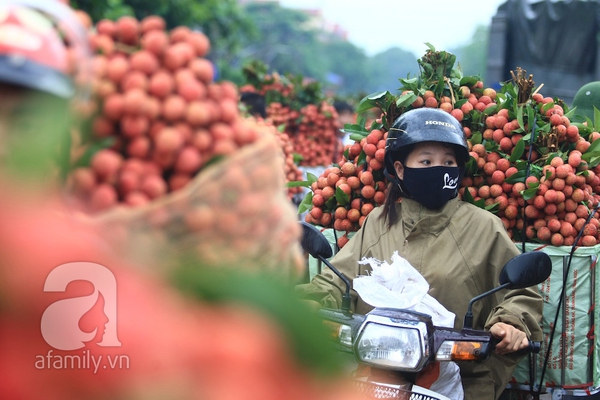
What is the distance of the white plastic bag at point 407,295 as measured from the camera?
2732mm

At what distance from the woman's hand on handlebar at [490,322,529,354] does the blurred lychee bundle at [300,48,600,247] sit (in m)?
0.82

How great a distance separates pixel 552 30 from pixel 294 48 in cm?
5422

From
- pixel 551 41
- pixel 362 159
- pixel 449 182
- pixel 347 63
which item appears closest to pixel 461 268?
pixel 449 182

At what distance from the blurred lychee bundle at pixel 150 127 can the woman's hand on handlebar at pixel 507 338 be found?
185 cm

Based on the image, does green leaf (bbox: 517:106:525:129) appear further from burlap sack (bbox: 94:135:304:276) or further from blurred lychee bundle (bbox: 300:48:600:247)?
burlap sack (bbox: 94:135:304:276)

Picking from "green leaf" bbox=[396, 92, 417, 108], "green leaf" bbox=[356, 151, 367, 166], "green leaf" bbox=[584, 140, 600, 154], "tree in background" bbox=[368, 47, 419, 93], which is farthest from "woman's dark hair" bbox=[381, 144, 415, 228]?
"tree in background" bbox=[368, 47, 419, 93]

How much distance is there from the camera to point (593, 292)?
131 inches

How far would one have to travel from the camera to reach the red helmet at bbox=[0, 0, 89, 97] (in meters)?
1.07

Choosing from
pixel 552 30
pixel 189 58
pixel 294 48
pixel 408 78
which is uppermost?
pixel 294 48

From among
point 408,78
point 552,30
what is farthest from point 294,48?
point 408,78

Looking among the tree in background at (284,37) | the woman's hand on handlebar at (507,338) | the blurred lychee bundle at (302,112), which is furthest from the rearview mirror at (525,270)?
the tree in background at (284,37)

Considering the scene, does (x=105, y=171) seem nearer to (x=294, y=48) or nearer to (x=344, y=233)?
(x=344, y=233)

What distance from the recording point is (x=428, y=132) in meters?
3.18

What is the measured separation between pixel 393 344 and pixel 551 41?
12818 millimetres
